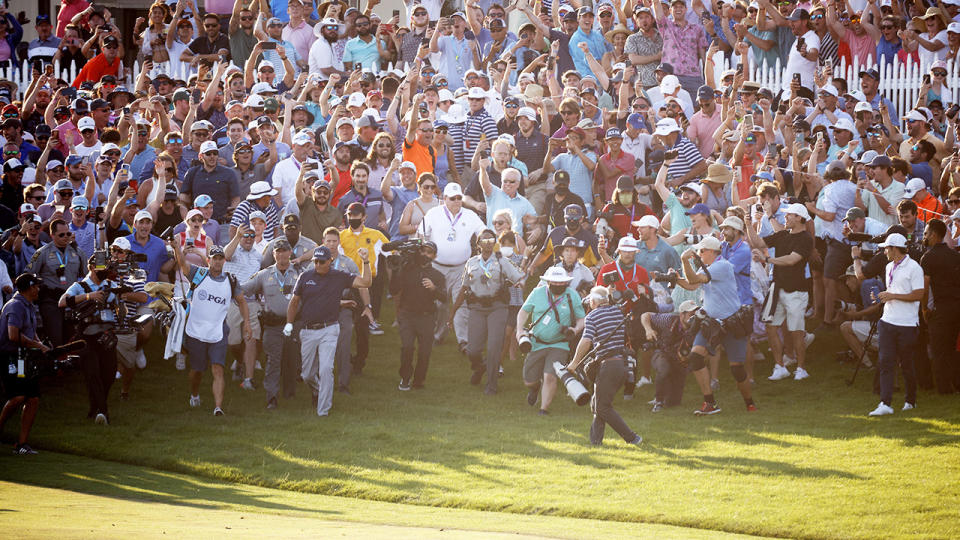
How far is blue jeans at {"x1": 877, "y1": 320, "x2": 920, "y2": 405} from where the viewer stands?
1586 cm

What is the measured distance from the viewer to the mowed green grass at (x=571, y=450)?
13.1m

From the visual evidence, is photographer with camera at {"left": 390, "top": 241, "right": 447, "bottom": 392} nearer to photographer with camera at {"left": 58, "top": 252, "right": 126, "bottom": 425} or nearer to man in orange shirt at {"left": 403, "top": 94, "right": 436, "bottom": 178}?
man in orange shirt at {"left": 403, "top": 94, "right": 436, "bottom": 178}

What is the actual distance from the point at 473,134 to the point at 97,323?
6874 mm

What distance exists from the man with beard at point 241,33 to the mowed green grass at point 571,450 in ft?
25.9

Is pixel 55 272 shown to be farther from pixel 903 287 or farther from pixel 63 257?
pixel 903 287

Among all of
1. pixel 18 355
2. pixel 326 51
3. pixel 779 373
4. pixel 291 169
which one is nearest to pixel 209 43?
pixel 326 51

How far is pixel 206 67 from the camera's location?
75.9 ft

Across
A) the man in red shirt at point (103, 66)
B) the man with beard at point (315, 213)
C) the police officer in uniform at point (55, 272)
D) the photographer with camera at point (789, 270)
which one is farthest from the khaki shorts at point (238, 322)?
the man in red shirt at point (103, 66)

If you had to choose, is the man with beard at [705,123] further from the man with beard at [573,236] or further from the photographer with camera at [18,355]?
the photographer with camera at [18,355]

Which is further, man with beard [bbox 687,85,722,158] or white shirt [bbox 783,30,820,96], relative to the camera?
white shirt [bbox 783,30,820,96]

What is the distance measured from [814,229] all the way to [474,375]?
208 inches

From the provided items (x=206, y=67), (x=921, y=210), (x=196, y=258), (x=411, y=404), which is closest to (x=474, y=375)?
(x=411, y=404)

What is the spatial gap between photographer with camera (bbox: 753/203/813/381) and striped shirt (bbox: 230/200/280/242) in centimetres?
673

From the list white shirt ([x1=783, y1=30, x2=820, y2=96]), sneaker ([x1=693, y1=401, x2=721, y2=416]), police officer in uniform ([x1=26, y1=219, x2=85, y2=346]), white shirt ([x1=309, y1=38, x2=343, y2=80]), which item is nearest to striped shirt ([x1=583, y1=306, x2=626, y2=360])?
sneaker ([x1=693, y1=401, x2=721, y2=416])
